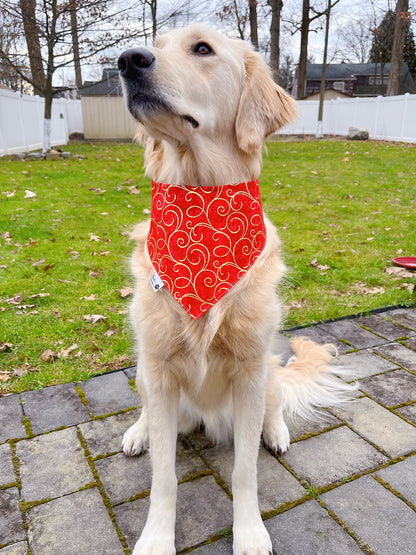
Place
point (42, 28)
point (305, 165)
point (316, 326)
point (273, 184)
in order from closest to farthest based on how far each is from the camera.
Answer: point (316, 326) < point (273, 184) < point (305, 165) < point (42, 28)

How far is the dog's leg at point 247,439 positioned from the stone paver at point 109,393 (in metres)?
0.91

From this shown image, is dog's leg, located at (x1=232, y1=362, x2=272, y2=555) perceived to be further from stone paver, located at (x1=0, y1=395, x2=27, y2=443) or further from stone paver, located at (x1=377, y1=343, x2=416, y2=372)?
stone paver, located at (x1=377, y1=343, x2=416, y2=372)

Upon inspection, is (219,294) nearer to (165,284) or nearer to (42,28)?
(165,284)

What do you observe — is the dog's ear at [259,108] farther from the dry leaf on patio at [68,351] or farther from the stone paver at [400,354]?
the dry leaf on patio at [68,351]

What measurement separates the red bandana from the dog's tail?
0.77 metres

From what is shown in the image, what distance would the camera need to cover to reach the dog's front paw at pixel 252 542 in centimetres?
164

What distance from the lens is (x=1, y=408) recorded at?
96.4 inches

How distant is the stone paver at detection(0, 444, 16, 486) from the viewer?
6.46 ft

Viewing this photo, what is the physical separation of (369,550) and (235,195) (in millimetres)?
1449

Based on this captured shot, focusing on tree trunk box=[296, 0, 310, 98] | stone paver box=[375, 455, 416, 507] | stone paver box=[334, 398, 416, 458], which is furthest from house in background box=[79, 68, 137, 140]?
stone paver box=[375, 455, 416, 507]

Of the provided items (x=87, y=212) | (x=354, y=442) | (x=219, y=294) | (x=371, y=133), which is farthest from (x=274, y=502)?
(x=371, y=133)

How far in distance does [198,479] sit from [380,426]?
3.31 feet

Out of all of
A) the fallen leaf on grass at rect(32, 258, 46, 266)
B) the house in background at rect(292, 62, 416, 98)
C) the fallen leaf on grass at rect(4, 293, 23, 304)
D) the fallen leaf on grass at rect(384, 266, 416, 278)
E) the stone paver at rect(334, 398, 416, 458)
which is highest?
the house in background at rect(292, 62, 416, 98)

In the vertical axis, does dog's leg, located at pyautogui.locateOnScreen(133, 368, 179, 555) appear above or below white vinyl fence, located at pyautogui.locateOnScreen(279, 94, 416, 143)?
below
